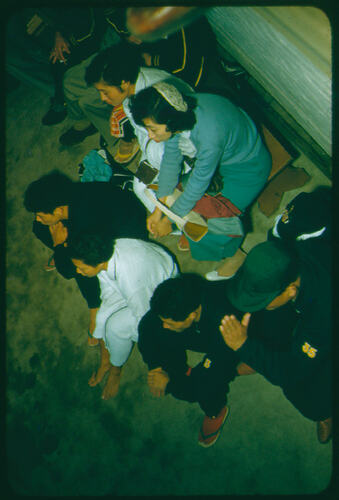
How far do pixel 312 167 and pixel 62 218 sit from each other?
8.70 feet

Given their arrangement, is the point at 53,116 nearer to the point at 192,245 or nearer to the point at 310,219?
the point at 192,245

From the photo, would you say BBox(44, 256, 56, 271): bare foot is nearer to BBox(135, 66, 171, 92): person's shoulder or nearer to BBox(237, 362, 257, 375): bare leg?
BBox(135, 66, 171, 92): person's shoulder

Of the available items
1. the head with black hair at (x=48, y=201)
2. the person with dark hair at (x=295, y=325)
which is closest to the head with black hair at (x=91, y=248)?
the head with black hair at (x=48, y=201)

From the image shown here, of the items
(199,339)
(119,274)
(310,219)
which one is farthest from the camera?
(199,339)

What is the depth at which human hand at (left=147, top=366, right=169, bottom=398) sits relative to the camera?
2701 mm

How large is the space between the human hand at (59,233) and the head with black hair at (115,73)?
136 cm

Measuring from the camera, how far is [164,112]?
6.44 feet

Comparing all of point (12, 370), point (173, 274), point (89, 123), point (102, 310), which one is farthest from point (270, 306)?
point (89, 123)

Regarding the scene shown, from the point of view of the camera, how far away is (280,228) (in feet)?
7.94

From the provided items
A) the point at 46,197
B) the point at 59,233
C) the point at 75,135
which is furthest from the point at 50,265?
the point at 75,135

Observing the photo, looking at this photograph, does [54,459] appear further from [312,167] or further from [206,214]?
[312,167]

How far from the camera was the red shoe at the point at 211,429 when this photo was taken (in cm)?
252

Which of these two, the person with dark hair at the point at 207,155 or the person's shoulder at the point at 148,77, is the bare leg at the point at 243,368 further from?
the person's shoulder at the point at 148,77

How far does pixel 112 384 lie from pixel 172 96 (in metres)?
2.73
